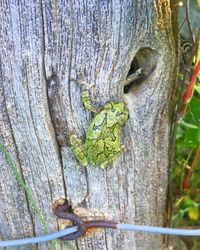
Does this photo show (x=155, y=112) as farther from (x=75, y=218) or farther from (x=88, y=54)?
(x=75, y=218)

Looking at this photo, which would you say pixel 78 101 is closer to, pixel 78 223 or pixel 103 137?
pixel 103 137

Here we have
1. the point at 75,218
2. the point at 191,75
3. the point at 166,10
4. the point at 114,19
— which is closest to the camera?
the point at 114,19

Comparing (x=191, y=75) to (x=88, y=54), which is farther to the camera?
(x=191, y=75)

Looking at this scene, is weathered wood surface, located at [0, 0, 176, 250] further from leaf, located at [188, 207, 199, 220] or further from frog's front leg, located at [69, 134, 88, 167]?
leaf, located at [188, 207, 199, 220]

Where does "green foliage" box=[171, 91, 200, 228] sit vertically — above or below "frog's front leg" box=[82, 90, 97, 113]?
below

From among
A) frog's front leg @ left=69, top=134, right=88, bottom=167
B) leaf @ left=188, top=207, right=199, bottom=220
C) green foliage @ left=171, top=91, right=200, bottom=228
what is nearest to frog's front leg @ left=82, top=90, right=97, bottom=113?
frog's front leg @ left=69, top=134, right=88, bottom=167

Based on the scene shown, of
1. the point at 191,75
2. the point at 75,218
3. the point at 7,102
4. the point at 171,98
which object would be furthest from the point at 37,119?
the point at 191,75

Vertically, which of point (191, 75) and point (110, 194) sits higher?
point (191, 75)

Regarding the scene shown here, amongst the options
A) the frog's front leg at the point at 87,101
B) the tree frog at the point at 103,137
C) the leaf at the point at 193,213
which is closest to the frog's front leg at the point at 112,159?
the tree frog at the point at 103,137

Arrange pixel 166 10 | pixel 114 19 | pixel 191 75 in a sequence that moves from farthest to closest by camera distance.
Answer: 1. pixel 191 75
2. pixel 166 10
3. pixel 114 19
